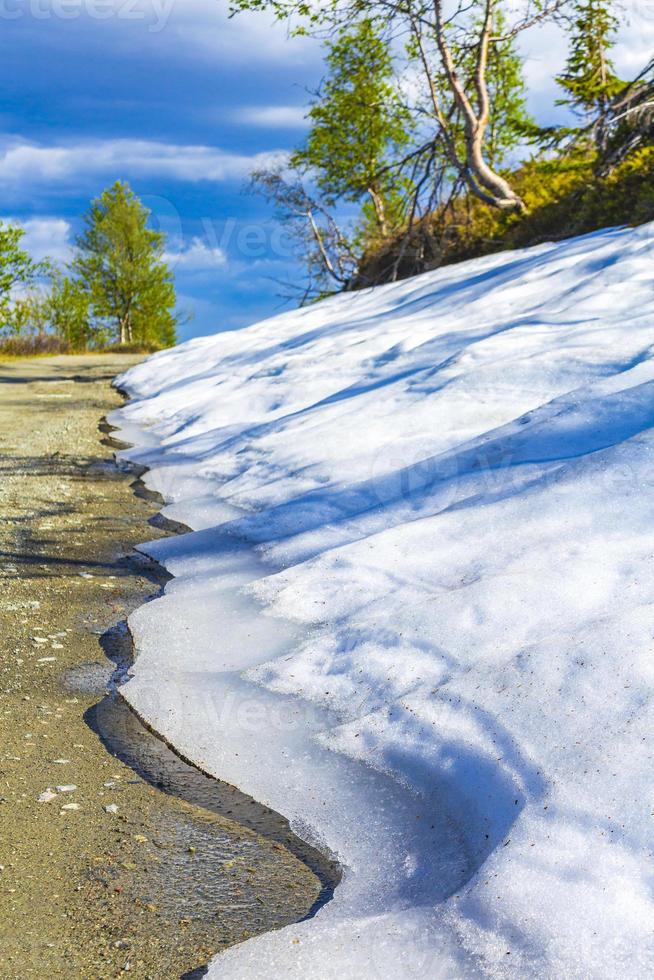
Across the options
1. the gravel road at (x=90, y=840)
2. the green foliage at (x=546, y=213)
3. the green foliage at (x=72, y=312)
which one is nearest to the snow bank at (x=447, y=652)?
the gravel road at (x=90, y=840)

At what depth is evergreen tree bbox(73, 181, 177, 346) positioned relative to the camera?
1576 inches

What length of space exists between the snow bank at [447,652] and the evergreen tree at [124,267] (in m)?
36.0

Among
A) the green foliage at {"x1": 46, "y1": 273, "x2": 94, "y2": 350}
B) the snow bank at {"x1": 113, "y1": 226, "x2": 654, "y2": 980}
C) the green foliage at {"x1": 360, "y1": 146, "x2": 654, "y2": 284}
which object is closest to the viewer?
the snow bank at {"x1": 113, "y1": 226, "x2": 654, "y2": 980}

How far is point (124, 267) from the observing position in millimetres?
41312

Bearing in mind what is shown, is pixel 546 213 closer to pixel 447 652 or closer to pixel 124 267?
pixel 447 652

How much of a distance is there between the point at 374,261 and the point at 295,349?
8.26m

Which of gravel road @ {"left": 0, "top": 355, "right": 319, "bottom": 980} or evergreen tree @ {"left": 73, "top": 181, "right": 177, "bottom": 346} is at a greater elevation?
evergreen tree @ {"left": 73, "top": 181, "right": 177, "bottom": 346}

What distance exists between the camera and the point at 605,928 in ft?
5.10

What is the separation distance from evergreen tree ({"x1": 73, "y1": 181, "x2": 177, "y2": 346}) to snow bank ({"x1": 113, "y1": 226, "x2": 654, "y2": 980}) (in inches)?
1418

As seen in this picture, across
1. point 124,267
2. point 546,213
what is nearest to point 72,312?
point 124,267

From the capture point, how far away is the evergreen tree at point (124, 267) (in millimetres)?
40031

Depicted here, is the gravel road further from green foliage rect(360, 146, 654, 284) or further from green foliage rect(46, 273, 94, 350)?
green foliage rect(46, 273, 94, 350)

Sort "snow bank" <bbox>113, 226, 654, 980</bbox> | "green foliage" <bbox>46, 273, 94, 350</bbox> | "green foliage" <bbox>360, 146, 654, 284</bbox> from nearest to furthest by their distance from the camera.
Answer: "snow bank" <bbox>113, 226, 654, 980</bbox> → "green foliage" <bbox>360, 146, 654, 284</bbox> → "green foliage" <bbox>46, 273, 94, 350</bbox>

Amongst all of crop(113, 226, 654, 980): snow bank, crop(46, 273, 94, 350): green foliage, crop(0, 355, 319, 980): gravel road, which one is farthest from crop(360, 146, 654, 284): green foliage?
crop(46, 273, 94, 350): green foliage
